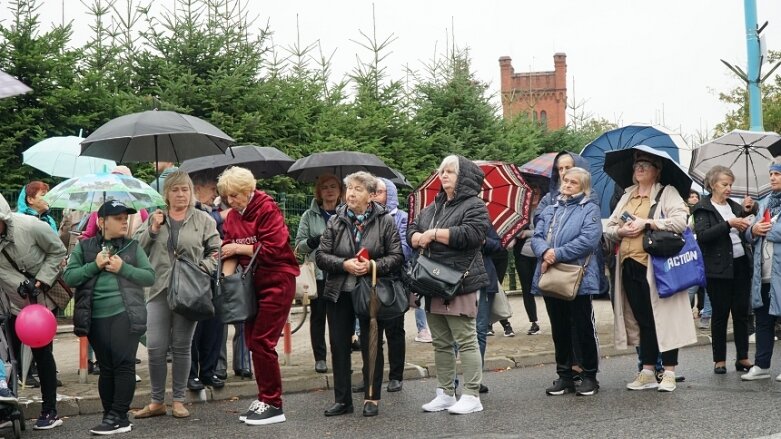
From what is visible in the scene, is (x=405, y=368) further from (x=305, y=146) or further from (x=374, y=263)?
(x=305, y=146)

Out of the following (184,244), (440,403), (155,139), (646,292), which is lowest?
(440,403)

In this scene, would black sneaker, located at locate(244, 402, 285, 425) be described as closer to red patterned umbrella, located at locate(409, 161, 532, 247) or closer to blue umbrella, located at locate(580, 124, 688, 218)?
red patterned umbrella, located at locate(409, 161, 532, 247)

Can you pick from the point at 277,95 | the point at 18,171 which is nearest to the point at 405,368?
the point at 18,171

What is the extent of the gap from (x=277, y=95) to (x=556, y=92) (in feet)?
214

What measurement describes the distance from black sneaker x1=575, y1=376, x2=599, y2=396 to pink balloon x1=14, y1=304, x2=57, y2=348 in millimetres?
4307

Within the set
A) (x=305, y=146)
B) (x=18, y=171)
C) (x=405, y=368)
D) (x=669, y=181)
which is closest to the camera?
(x=669, y=181)

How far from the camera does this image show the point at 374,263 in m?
7.59

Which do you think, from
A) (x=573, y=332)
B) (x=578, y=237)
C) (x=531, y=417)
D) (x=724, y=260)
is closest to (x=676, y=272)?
(x=578, y=237)

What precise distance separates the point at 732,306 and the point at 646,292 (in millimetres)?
1474

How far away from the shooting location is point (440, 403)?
→ 7.91 meters

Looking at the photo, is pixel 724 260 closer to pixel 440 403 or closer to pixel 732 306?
pixel 732 306

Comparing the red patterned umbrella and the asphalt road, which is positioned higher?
the red patterned umbrella

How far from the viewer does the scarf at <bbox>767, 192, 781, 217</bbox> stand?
9.25m

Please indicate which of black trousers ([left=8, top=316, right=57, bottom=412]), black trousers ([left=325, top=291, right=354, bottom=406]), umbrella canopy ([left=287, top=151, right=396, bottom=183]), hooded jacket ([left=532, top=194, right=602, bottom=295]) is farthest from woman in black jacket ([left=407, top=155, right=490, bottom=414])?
black trousers ([left=8, top=316, right=57, bottom=412])
